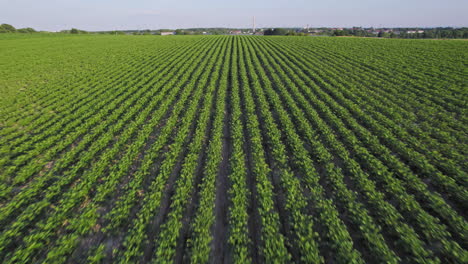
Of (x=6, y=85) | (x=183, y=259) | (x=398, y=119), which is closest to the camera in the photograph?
(x=183, y=259)

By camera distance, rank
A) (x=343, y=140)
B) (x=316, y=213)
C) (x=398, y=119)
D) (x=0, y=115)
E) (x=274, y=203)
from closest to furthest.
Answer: (x=316, y=213) < (x=274, y=203) < (x=343, y=140) < (x=398, y=119) < (x=0, y=115)

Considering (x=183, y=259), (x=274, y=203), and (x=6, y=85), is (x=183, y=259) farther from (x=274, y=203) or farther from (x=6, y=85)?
(x=6, y=85)

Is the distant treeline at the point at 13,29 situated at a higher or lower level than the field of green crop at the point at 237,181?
higher

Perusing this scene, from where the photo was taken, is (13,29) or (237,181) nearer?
(237,181)

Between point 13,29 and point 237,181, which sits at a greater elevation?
point 13,29

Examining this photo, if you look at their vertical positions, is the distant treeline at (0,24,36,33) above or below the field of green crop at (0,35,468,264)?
above

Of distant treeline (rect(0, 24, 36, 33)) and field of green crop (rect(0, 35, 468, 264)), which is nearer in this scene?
field of green crop (rect(0, 35, 468, 264))

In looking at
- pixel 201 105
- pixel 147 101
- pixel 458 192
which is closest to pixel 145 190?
pixel 201 105

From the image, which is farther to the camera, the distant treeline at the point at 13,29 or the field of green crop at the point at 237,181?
the distant treeline at the point at 13,29
